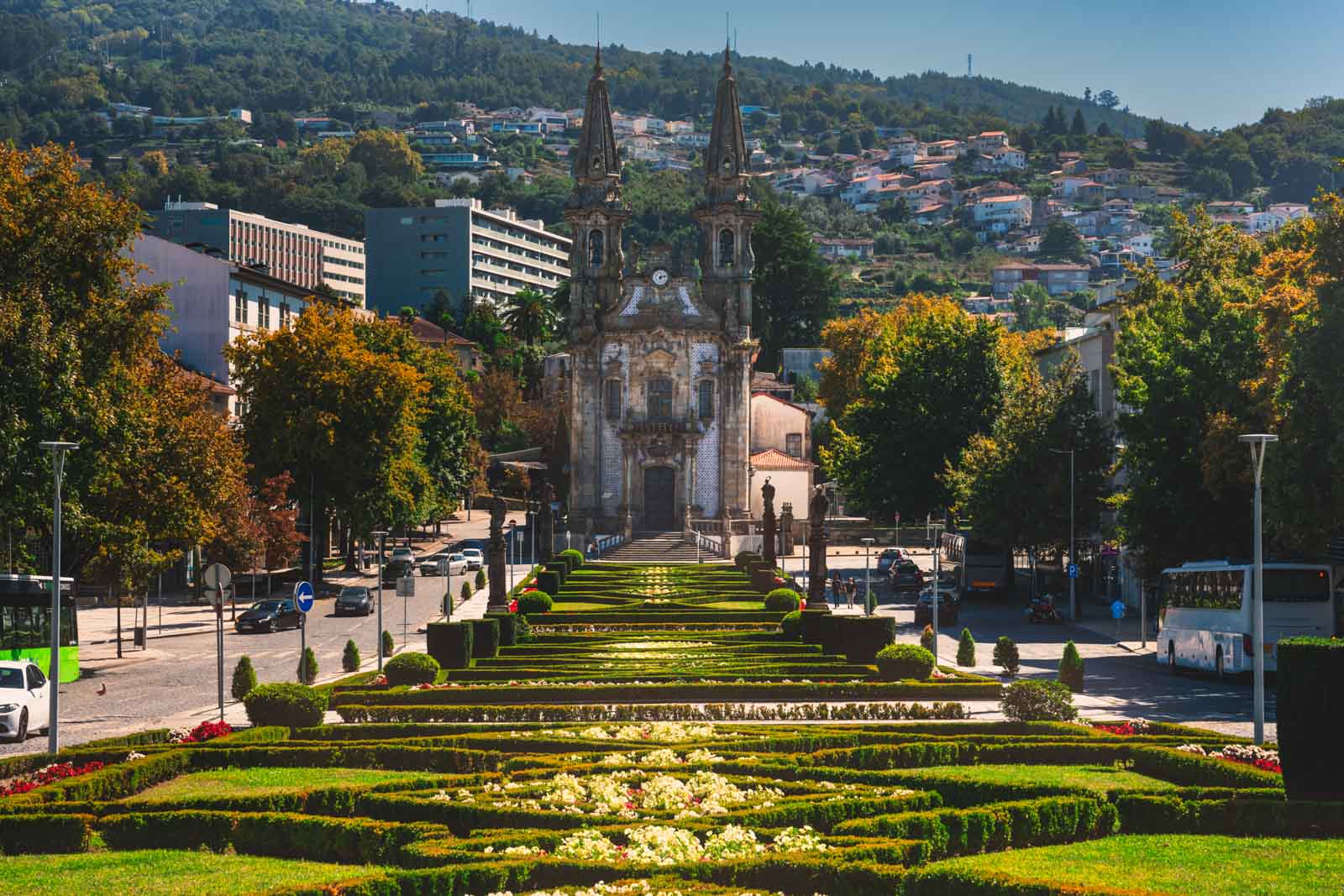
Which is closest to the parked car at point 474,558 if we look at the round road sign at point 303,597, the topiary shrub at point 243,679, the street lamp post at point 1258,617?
the round road sign at point 303,597

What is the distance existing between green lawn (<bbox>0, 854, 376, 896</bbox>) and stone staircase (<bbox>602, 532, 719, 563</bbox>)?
68.5 meters

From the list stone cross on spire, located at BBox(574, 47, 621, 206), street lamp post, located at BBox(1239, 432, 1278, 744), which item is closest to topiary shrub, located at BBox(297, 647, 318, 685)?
street lamp post, located at BBox(1239, 432, 1278, 744)

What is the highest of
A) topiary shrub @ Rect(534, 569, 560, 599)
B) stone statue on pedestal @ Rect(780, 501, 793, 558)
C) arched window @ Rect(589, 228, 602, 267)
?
arched window @ Rect(589, 228, 602, 267)

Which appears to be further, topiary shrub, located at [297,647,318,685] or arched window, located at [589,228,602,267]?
arched window, located at [589,228,602,267]

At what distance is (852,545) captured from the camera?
106 meters

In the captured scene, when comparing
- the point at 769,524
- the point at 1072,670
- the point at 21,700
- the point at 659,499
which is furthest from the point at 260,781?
the point at 659,499

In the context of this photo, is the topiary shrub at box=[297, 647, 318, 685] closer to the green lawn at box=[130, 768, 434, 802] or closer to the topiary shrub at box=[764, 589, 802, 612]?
the green lawn at box=[130, 768, 434, 802]

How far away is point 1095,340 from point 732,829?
76452 millimetres

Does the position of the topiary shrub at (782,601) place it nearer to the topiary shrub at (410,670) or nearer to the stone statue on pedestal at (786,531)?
the topiary shrub at (410,670)

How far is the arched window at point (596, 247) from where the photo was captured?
101562mm

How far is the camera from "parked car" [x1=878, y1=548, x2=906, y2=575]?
88.8 metres

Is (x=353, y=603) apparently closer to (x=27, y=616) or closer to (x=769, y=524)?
(x=769, y=524)

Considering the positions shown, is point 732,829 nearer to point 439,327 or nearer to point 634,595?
point 634,595

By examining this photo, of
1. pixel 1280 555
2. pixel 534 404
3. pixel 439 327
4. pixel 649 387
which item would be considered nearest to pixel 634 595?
pixel 1280 555
